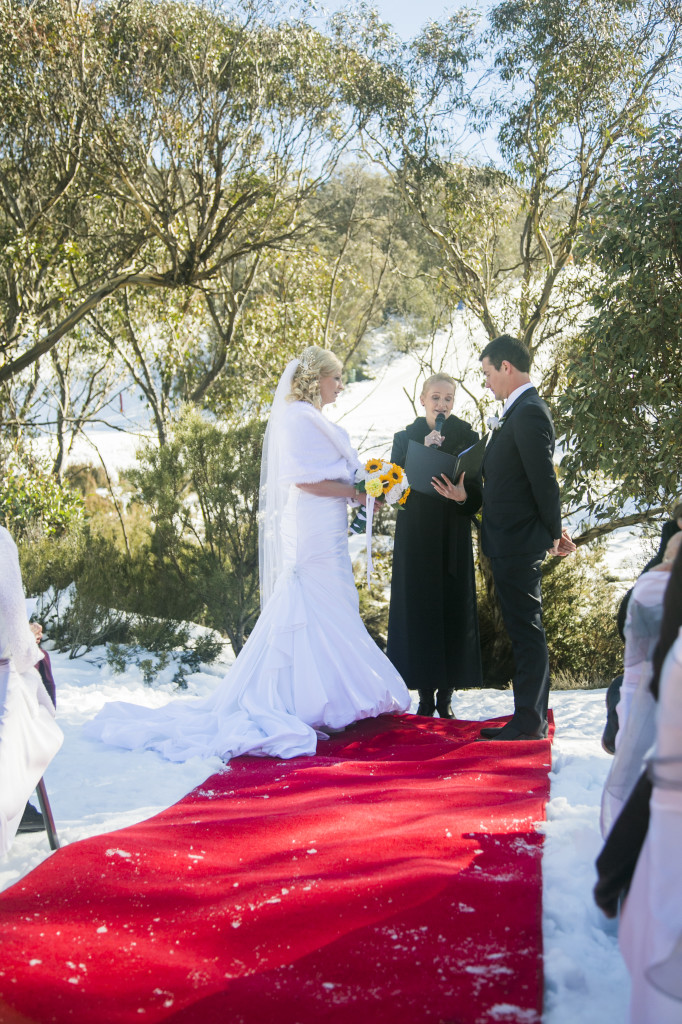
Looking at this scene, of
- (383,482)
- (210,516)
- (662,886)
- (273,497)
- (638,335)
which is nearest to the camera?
(662,886)

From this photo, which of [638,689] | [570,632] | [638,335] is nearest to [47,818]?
[638,689]

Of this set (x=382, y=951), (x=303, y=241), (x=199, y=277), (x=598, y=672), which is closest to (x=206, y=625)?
(x=598, y=672)

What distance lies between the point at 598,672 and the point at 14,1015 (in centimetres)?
660

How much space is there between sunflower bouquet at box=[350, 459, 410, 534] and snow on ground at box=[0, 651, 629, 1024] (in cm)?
170

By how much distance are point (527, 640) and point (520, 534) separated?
600 mm

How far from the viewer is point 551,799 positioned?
3.51 meters

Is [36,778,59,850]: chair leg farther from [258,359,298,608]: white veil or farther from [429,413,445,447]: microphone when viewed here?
[429,413,445,447]: microphone

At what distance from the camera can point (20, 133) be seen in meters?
9.88

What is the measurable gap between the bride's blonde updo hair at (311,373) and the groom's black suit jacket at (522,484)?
1.13m

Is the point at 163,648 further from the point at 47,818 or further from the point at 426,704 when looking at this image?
the point at 47,818

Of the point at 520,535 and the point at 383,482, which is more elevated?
the point at 383,482

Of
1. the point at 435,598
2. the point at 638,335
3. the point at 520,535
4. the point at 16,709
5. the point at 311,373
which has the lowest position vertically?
the point at 16,709

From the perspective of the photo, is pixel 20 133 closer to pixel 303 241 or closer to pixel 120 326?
pixel 120 326

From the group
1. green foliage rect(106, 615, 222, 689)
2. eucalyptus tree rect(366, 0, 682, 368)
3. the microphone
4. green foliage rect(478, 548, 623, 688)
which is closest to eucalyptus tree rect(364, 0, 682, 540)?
eucalyptus tree rect(366, 0, 682, 368)
